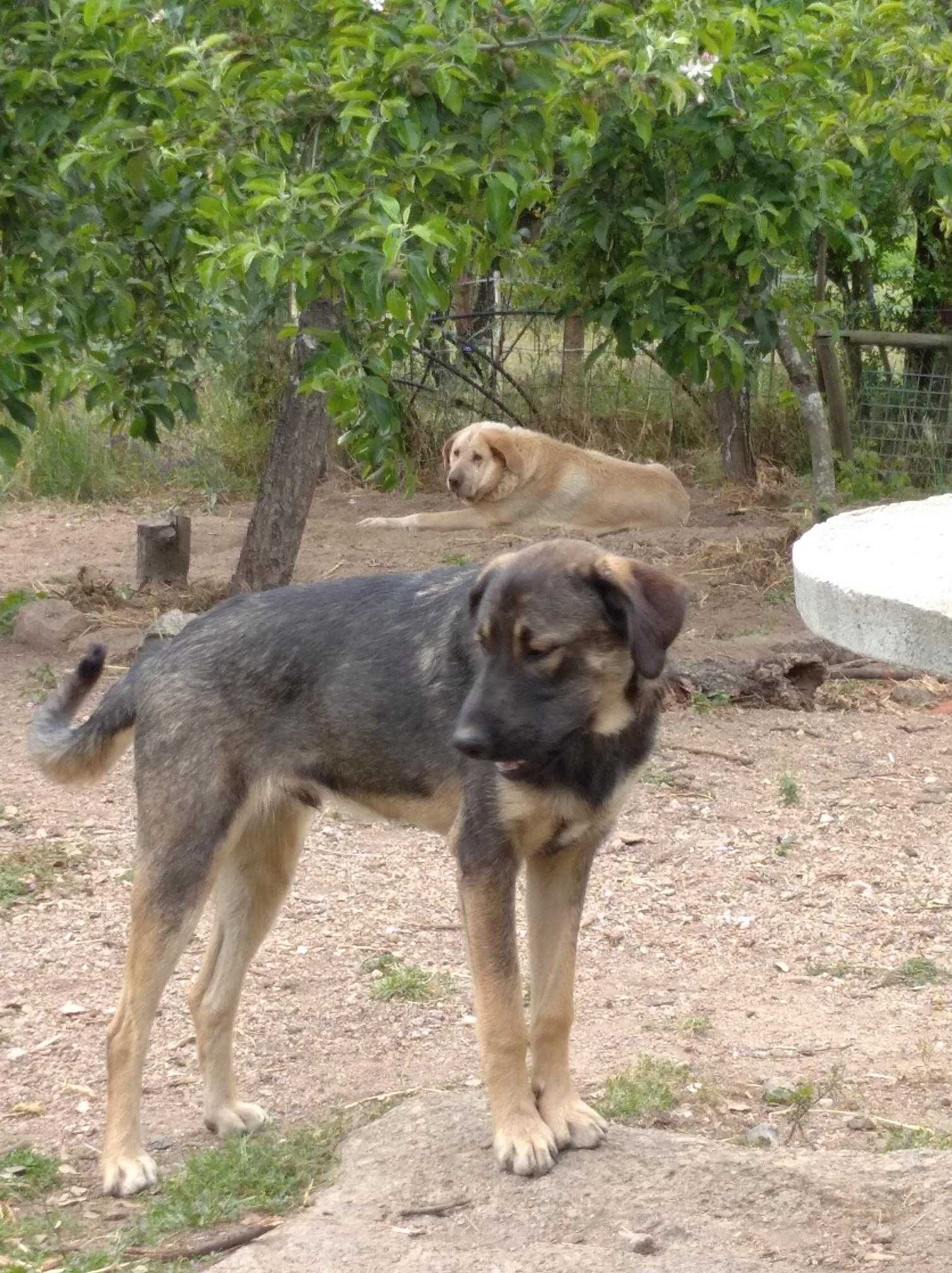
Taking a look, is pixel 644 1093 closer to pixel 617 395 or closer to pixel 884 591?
pixel 884 591

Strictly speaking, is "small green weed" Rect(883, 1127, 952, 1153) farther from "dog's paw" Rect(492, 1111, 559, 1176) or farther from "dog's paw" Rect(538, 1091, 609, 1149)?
"dog's paw" Rect(492, 1111, 559, 1176)

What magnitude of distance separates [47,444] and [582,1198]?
11338 mm

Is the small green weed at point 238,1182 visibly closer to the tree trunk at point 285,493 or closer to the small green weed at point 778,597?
the tree trunk at point 285,493

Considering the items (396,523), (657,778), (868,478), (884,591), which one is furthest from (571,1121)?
(868,478)

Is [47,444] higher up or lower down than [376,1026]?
higher up

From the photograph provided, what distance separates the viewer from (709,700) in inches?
309

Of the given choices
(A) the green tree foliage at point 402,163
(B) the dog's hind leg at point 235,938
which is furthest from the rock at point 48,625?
(B) the dog's hind leg at point 235,938

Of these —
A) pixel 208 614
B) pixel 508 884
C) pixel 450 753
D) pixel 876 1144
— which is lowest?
pixel 876 1144

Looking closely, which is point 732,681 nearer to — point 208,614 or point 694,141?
point 694,141

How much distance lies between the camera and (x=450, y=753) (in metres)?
3.76

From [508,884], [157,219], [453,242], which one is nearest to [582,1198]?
[508,884]

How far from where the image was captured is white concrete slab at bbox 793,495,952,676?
2592mm

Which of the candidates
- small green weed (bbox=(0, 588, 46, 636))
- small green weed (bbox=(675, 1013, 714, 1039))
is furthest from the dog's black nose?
small green weed (bbox=(0, 588, 46, 636))

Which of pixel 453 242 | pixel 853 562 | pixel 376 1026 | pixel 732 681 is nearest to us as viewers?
pixel 853 562
